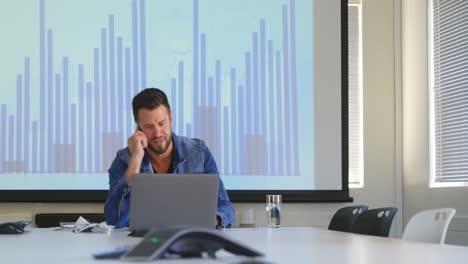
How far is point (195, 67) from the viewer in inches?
213

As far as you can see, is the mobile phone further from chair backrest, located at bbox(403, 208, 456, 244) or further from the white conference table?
chair backrest, located at bbox(403, 208, 456, 244)

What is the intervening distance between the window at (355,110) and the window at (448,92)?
608 millimetres

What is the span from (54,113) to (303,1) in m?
2.14

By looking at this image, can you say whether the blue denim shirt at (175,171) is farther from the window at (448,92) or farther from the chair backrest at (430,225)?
the window at (448,92)

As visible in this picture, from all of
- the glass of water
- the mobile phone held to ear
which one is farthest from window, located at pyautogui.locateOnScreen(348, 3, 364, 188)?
the mobile phone held to ear

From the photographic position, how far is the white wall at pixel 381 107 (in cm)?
572

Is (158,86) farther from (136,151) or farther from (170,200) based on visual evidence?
(170,200)

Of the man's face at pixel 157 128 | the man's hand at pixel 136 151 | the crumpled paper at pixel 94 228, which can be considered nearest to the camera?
the crumpled paper at pixel 94 228

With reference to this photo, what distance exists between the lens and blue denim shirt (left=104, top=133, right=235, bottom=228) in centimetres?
343

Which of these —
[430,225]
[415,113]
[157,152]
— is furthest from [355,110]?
[430,225]

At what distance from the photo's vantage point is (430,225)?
117 inches

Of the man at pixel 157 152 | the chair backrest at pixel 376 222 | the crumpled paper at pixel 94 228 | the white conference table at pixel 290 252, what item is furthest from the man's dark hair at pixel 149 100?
the chair backrest at pixel 376 222

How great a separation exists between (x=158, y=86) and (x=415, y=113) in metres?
2.04

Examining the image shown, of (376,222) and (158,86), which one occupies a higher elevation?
(158,86)
